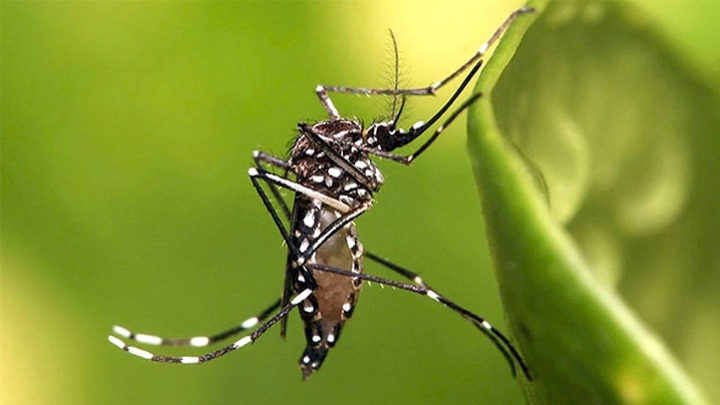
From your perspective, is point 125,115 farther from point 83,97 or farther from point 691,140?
point 691,140

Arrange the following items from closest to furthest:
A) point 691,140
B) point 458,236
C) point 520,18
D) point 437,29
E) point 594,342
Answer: point 594,342 → point 520,18 → point 691,140 → point 458,236 → point 437,29

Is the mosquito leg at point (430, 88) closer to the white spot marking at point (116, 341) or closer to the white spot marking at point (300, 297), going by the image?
the white spot marking at point (300, 297)

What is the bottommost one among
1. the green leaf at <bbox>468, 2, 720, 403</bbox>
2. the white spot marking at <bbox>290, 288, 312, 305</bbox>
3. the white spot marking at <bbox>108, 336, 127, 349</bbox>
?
the green leaf at <bbox>468, 2, 720, 403</bbox>

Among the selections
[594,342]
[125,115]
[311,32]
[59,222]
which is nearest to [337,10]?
[311,32]

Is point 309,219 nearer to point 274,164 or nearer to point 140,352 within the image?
point 274,164

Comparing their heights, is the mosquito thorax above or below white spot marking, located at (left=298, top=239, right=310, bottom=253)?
above

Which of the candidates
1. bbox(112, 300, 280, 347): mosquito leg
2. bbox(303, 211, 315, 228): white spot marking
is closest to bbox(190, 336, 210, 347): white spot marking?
bbox(112, 300, 280, 347): mosquito leg

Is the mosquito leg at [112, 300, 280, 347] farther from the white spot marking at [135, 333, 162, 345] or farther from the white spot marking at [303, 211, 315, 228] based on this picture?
the white spot marking at [303, 211, 315, 228]
